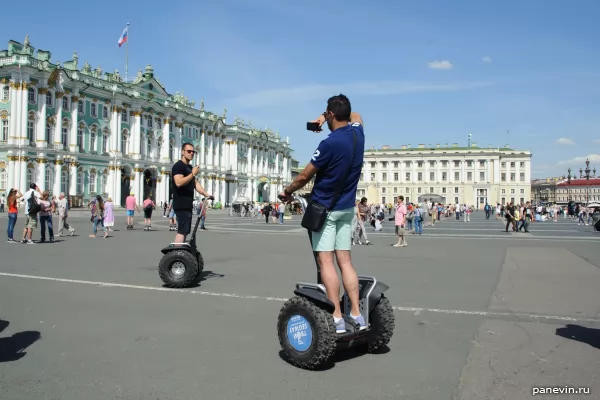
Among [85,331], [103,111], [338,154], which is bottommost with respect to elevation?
[85,331]

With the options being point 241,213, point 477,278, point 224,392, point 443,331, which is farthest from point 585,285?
point 241,213

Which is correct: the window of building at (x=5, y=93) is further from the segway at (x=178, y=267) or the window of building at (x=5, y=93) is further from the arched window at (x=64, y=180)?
the segway at (x=178, y=267)

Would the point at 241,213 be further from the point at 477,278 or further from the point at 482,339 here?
the point at 482,339

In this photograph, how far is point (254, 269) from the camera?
10.2m

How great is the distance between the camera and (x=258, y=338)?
4.96m

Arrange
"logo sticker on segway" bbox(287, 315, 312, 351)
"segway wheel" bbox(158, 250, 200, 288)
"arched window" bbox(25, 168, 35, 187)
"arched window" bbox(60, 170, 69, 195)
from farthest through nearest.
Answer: "arched window" bbox(60, 170, 69, 195)
"arched window" bbox(25, 168, 35, 187)
"segway wheel" bbox(158, 250, 200, 288)
"logo sticker on segway" bbox(287, 315, 312, 351)

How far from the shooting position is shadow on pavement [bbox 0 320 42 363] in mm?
4367

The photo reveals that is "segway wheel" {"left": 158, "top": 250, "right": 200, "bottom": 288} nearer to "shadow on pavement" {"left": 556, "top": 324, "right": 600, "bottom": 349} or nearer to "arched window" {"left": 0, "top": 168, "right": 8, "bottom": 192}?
"shadow on pavement" {"left": 556, "top": 324, "right": 600, "bottom": 349}

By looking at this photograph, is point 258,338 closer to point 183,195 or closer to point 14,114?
point 183,195

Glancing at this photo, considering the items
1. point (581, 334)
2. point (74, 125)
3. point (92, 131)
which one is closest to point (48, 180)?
point (74, 125)

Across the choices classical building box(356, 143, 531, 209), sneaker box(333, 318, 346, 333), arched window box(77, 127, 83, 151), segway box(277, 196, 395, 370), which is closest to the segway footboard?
segway box(277, 196, 395, 370)

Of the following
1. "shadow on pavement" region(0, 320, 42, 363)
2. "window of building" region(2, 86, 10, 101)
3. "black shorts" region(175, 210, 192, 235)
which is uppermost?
"window of building" region(2, 86, 10, 101)

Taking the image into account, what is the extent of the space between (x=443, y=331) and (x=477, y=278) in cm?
438

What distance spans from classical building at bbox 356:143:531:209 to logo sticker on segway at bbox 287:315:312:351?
140 metres
